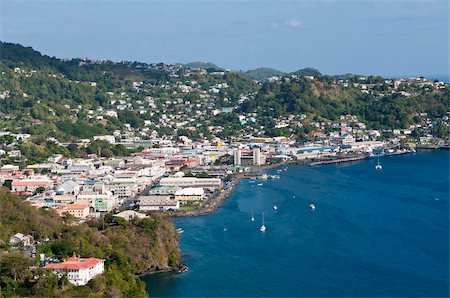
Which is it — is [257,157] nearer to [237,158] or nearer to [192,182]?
[237,158]

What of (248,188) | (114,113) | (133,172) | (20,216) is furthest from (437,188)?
(114,113)

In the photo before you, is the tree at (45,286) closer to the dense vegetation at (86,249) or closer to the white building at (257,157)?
the dense vegetation at (86,249)

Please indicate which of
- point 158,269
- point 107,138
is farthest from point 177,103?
point 158,269

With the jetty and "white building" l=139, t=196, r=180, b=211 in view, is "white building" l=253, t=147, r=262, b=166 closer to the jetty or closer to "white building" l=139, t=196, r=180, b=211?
the jetty

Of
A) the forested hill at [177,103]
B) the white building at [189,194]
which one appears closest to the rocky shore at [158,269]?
the white building at [189,194]

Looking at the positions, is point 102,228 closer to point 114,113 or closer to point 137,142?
point 137,142

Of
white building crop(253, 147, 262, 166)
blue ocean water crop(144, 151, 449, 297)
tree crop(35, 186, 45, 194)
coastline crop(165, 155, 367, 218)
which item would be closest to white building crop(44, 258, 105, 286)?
blue ocean water crop(144, 151, 449, 297)
